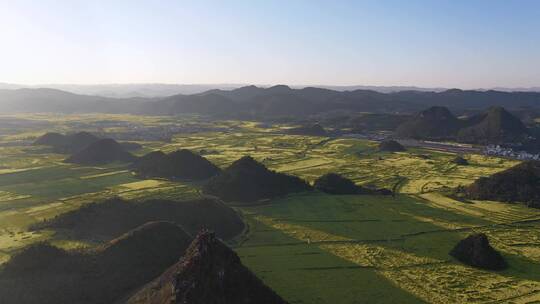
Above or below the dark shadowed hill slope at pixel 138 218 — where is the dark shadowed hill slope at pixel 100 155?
above

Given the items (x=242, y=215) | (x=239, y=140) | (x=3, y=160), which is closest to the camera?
(x=242, y=215)

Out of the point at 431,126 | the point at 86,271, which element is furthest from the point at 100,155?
the point at 431,126

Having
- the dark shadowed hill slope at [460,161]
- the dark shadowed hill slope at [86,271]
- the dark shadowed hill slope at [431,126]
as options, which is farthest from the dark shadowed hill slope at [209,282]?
the dark shadowed hill slope at [431,126]

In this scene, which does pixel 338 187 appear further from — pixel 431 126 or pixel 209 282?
pixel 431 126

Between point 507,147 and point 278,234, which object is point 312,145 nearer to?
point 507,147

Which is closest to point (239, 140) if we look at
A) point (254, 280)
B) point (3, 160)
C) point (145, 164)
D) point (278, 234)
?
point (145, 164)

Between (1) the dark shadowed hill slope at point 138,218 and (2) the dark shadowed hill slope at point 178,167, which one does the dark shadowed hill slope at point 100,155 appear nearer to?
(2) the dark shadowed hill slope at point 178,167

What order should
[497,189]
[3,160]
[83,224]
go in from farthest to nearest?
[3,160] < [497,189] < [83,224]
